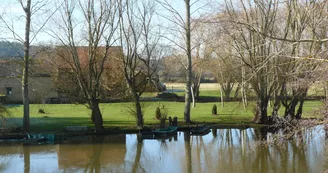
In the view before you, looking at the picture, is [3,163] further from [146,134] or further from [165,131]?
[165,131]

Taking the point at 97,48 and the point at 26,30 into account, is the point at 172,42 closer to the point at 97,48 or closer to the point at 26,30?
the point at 97,48

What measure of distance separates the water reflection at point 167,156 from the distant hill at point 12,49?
5.66 meters

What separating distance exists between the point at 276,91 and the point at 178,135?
709 cm

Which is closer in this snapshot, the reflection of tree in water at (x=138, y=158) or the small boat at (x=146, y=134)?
the reflection of tree in water at (x=138, y=158)

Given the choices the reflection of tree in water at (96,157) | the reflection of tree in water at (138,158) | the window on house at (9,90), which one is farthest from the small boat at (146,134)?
the window on house at (9,90)

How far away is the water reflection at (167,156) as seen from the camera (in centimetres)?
1489

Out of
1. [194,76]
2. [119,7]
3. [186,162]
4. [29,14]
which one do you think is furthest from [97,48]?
[194,76]

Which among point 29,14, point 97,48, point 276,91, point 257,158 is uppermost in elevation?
point 29,14

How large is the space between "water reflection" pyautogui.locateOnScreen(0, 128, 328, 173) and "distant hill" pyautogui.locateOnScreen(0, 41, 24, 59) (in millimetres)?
5663

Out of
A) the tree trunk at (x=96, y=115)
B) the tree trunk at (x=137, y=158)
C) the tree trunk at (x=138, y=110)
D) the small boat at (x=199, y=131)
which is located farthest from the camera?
the tree trunk at (x=138, y=110)

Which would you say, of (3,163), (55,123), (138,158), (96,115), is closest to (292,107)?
(96,115)

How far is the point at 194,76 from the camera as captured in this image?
157ft

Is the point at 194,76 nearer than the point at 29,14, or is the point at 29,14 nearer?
the point at 29,14

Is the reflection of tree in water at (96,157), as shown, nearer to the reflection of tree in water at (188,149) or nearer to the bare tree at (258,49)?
the reflection of tree in water at (188,149)
